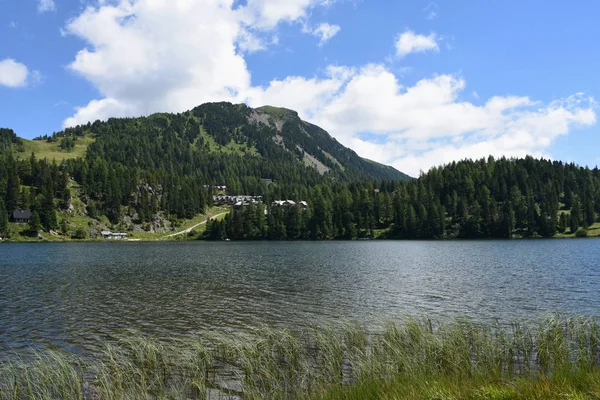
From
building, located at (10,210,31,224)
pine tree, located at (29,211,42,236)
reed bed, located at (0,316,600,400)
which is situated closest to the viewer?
reed bed, located at (0,316,600,400)

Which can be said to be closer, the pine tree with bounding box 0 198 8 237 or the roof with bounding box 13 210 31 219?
the pine tree with bounding box 0 198 8 237

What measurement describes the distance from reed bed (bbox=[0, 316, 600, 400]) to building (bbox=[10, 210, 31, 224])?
690 feet

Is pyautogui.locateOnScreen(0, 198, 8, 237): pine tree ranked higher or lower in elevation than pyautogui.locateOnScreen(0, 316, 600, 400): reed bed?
higher

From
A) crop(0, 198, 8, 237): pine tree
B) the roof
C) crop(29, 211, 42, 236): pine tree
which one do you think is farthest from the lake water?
the roof

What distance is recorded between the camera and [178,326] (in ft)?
106

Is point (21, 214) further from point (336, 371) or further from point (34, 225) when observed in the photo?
point (336, 371)

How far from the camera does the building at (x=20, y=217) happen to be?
194625 millimetres

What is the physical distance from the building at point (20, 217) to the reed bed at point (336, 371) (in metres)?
210

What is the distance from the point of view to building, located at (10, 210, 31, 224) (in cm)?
19462

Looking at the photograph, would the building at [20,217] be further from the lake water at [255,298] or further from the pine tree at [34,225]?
the lake water at [255,298]

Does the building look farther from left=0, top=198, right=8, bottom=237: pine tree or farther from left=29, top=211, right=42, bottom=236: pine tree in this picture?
left=0, top=198, right=8, bottom=237: pine tree

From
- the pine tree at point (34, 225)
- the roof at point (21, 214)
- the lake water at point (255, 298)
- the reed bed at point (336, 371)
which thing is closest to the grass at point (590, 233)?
the lake water at point (255, 298)

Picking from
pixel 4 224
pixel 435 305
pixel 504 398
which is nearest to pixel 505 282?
pixel 435 305

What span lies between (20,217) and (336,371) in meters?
225
